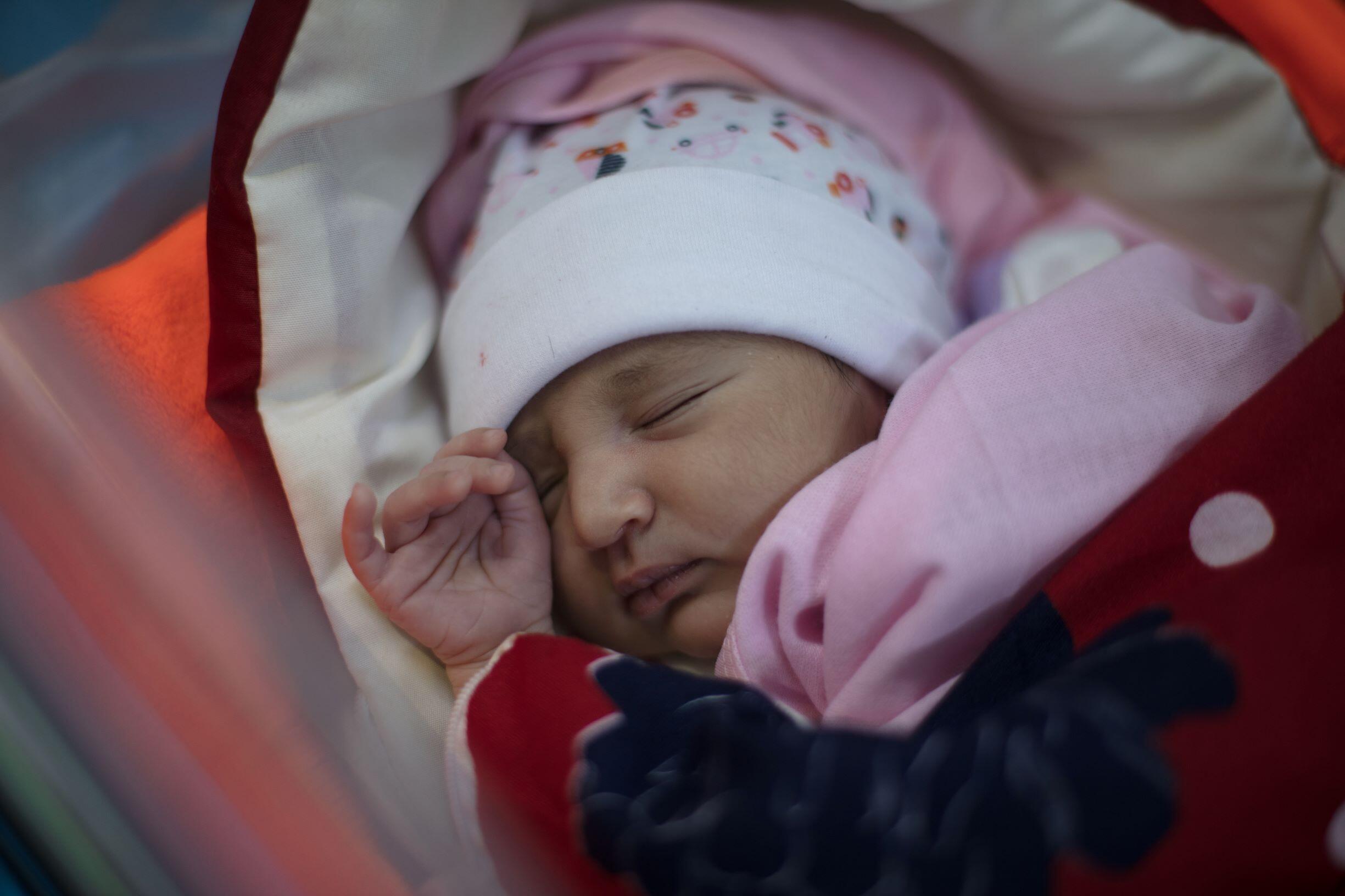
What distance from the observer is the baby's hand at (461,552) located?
714 mm

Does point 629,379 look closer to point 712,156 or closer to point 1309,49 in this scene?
point 712,156

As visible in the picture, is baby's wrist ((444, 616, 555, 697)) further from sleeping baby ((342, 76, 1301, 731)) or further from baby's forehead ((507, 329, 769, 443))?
baby's forehead ((507, 329, 769, 443))

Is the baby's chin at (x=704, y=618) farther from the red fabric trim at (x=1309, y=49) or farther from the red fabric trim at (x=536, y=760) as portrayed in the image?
the red fabric trim at (x=1309, y=49)

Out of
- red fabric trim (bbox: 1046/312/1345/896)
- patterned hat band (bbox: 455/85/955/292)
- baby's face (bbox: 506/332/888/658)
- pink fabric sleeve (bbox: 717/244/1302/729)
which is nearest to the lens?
red fabric trim (bbox: 1046/312/1345/896)

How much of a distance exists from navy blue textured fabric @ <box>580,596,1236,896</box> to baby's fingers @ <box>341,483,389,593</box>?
24cm

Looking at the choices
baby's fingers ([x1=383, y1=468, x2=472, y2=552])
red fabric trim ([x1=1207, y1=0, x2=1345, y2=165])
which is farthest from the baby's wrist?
red fabric trim ([x1=1207, y1=0, x2=1345, y2=165])

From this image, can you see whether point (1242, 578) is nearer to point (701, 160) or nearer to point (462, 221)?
point (701, 160)

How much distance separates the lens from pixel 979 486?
0.62 metres

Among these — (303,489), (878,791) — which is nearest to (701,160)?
(303,489)

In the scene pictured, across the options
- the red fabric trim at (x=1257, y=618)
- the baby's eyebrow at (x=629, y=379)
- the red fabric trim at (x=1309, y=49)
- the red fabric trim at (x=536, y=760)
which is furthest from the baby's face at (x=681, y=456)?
the red fabric trim at (x=1309, y=49)

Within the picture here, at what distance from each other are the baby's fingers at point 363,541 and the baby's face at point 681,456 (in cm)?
15

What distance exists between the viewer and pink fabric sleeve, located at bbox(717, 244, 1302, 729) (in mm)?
618

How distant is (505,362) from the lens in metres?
0.79

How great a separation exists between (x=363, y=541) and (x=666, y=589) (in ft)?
0.75
